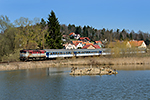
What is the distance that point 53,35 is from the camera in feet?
230

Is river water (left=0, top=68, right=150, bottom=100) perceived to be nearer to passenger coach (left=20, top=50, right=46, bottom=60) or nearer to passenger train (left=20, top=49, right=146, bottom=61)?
passenger coach (left=20, top=50, right=46, bottom=60)

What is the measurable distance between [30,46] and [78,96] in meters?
42.0

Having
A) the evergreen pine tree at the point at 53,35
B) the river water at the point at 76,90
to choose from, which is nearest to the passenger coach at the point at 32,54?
the evergreen pine tree at the point at 53,35

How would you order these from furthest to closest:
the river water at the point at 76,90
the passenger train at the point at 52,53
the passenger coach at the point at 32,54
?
the passenger train at the point at 52,53 → the passenger coach at the point at 32,54 → the river water at the point at 76,90

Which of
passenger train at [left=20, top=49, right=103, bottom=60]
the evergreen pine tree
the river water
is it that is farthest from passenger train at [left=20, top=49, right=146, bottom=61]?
the river water

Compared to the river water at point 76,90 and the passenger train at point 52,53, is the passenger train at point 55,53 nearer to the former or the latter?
the passenger train at point 52,53

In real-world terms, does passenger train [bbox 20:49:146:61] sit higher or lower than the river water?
higher

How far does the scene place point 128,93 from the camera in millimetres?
20734

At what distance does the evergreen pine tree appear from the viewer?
68.7m

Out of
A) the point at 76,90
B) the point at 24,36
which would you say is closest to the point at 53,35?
the point at 24,36

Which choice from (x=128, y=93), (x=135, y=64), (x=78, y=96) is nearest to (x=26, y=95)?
(x=78, y=96)

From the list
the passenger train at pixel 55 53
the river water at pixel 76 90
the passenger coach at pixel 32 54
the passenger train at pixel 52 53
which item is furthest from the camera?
the passenger train at pixel 55 53

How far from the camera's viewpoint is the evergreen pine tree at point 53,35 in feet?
225

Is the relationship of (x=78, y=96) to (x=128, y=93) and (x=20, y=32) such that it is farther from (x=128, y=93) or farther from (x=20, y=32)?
(x=20, y=32)
